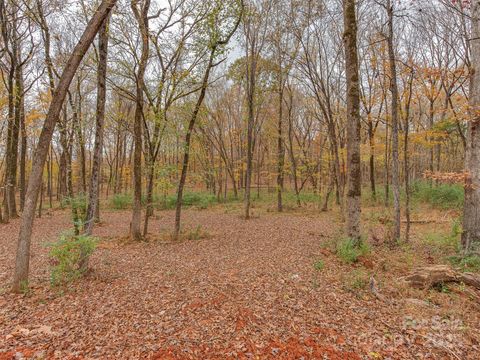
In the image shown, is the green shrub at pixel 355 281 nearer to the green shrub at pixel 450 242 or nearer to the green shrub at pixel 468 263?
the green shrub at pixel 468 263

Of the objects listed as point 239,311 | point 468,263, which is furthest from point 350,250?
point 239,311

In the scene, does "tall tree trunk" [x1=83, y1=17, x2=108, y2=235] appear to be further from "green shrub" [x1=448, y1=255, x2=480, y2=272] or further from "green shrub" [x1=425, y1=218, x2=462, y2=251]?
"green shrub" [x1=425, y1=218, x2=462, y2=251]

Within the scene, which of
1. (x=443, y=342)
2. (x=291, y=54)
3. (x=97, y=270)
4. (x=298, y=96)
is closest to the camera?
(x=443, y=342)

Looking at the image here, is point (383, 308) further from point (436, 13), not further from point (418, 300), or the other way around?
point (436, 13)

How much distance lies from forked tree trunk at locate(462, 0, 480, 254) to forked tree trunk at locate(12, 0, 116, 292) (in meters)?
7.63

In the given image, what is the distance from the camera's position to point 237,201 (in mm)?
20391

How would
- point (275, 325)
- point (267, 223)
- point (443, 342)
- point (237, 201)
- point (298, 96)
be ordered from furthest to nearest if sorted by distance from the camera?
point (298, 96) → point (237, 201) → point (267, 223) → point (275, 325) → point (443, 342)

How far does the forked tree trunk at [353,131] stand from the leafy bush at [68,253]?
223 inches

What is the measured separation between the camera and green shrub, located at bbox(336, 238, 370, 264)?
18.8ft

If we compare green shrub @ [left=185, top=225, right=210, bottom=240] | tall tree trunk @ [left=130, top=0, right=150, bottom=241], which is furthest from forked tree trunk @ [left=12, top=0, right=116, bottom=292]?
green shrub @ [left=185, top=225, right=210, bottom=240]

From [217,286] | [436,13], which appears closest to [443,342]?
[217,286]

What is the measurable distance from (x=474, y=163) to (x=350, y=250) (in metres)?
3.41

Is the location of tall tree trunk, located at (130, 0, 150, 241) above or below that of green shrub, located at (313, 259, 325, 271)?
above

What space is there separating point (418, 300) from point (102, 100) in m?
6.95
